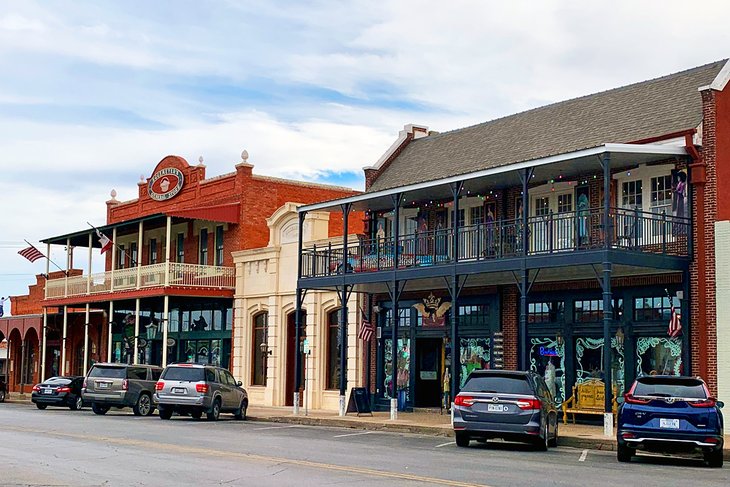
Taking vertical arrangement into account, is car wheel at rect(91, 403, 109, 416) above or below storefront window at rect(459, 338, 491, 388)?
below

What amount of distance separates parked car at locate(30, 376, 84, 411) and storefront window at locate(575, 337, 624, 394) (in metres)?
16.4

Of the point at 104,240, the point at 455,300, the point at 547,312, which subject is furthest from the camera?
the point at 104,240

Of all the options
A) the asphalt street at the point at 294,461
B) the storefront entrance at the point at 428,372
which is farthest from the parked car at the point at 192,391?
the storefront entrance at the point at 428,372

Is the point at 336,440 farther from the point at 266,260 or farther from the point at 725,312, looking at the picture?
the point at 266,260

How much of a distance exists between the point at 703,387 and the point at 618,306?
8110mm

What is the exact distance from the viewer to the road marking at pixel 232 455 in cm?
1396

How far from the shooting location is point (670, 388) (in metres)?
17.5

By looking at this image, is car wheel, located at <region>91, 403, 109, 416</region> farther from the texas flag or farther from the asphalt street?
the texas flag

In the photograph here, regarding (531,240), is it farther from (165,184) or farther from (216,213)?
(165,184)

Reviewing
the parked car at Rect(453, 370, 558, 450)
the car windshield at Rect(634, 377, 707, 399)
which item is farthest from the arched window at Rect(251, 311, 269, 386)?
the car windshield at Rect(634, 377, 707, 399)

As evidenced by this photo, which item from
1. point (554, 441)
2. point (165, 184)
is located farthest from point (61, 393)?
point (554, 441)

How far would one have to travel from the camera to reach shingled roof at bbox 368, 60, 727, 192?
2556 centimetres

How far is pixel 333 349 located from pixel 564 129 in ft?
35.7

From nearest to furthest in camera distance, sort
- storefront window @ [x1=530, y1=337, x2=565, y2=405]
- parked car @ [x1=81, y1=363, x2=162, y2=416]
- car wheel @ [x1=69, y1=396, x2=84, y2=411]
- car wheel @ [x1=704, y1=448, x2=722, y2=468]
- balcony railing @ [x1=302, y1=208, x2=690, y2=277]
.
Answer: car wheel @ [x1=704, y1=448, x2=722, y2=468], balcony railing @ [x1=302, y1=208, x2=690, y2=277], storefront window @ [x1=530, y1=337, x2=565, y2=405], parked car @ [x1=81, y1=363, x2=162, y2=416], car wheel @ [x1=69, y1=396, x2=84, y2=411]
